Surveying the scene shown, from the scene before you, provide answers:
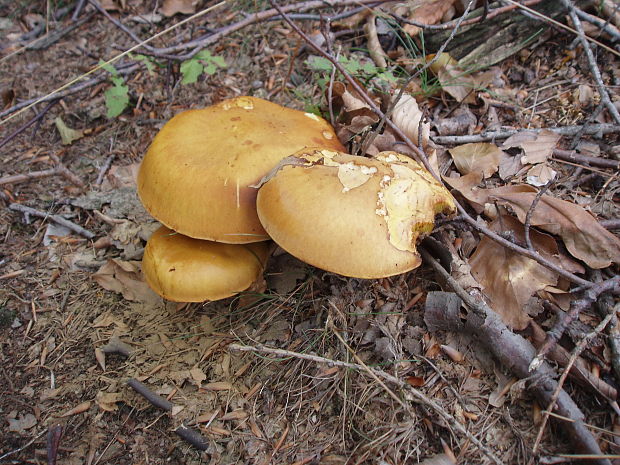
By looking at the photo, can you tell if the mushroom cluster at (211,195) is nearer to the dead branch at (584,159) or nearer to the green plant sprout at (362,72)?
the green plant sprout at (362,72)

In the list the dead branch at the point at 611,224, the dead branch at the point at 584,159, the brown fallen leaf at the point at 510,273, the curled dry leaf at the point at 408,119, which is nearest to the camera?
the brown fallen leaf at the point at 510,273

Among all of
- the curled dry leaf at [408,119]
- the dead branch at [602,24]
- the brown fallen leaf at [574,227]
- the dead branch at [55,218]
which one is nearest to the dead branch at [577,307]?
the brown fallen leaf at [574,227]

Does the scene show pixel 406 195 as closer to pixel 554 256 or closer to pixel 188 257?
pixel 554 256

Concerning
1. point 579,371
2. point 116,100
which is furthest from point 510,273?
point 116,100

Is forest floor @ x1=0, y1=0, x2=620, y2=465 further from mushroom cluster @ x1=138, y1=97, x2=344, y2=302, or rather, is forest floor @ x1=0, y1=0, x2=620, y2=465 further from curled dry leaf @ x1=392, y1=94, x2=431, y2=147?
mushroom cluster @ x1=138, y1=97, x2=344, y2=302

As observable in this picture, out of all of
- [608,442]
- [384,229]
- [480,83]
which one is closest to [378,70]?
[480,83]
